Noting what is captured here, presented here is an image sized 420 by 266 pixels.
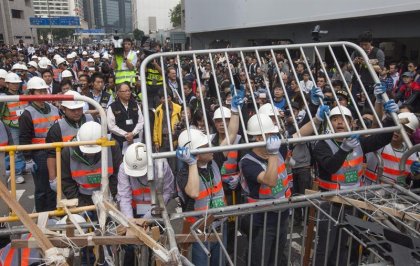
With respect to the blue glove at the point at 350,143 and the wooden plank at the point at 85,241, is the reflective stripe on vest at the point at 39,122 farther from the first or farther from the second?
the blue glove at the point at 350,143

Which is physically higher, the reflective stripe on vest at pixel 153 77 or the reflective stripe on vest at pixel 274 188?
the reflective stripe on vest at pixel 153 77

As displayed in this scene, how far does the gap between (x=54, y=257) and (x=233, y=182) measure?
2498 mm

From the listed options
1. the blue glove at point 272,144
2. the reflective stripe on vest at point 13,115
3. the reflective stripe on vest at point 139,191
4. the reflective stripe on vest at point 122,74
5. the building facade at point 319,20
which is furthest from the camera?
the building facade at point 319,20

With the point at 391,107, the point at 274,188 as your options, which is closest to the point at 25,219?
the point at 274,188

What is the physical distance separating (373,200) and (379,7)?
10.7 meters

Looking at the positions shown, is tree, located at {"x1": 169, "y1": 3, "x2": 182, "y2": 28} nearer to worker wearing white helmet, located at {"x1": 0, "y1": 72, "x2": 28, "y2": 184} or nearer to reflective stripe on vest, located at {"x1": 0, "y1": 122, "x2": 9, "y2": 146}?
worker wearing white helmet, located at {"x1": 0, "y1": 72, "x2": 28, "y2": 184}

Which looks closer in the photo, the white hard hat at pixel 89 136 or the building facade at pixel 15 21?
the white hard hat at pixel 89 136

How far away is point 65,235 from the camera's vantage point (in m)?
2.21

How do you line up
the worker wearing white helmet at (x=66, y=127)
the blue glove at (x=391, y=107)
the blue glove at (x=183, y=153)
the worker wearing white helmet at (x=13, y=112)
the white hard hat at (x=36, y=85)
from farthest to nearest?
the worker wearing white helmet at (x=13, y=112) < the white hard hat at (x=36, y=85) < the worker wearing white helmet at (x=66, y=127) < the blue glove at (x=391, y=107) < the blue glove at (x=183, y=153)

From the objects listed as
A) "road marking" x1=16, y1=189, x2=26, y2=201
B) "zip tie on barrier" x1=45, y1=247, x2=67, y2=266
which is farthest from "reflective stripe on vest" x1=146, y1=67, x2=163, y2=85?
"zip tie on barrier" x1=45, y1=247, x2=67, y2=266

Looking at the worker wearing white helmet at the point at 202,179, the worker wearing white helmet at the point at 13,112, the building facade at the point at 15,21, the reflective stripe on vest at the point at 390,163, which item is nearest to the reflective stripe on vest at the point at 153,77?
the worker wearing white helmet at the point at 13,112

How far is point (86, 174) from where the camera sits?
3734 millimetres

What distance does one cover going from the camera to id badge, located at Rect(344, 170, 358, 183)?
359 centimetres

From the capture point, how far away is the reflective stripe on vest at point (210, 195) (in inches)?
127
